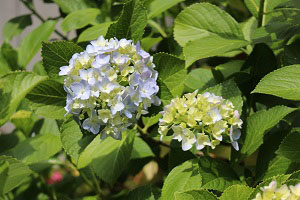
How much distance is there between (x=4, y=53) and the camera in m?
1.68

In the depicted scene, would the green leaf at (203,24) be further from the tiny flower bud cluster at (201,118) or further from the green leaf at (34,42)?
the green leaf at (34,42)

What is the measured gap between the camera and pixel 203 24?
132 cm

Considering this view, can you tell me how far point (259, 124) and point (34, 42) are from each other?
2.92 ft

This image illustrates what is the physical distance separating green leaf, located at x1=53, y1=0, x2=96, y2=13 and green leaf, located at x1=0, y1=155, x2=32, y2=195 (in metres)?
0.70

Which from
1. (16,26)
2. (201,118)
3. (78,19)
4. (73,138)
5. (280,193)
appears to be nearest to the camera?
(280,193)

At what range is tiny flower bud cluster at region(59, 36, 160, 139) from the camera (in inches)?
38.4

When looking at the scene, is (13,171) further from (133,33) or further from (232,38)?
(232,38)

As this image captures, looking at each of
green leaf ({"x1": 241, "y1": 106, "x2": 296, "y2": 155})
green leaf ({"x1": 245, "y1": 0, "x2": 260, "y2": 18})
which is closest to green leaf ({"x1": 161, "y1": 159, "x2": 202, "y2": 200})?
green leaf ({"x1": 241, "y1": 106, "x2": 296, "y2": 155})

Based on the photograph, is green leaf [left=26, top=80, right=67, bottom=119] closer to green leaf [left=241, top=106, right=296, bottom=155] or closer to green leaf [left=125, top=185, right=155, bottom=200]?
green leaf [left=125, top=185, right=155, bottom=200]

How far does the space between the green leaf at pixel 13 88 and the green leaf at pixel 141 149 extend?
383 millimetres

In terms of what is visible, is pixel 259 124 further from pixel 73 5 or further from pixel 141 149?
pixel 73 5

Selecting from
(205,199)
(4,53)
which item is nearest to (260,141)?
(205,199)

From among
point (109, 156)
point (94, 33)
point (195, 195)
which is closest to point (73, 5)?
point (94, 33)

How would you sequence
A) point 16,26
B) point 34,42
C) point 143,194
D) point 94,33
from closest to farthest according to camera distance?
point 143,194
point 94,33
point 34,42
point 16,26
